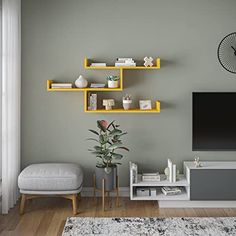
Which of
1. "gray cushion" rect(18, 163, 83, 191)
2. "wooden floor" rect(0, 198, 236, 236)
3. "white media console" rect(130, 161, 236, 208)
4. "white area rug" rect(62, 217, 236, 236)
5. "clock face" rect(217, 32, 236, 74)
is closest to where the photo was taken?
"white area rug" rect(62, 217, 236, 236)

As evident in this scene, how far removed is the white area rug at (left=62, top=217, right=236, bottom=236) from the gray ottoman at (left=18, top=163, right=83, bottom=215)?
1.05 feet

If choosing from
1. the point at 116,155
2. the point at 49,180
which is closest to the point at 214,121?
the point at 116,155

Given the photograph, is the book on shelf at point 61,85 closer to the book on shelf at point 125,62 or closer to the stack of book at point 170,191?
the book on shelf at point 125,62

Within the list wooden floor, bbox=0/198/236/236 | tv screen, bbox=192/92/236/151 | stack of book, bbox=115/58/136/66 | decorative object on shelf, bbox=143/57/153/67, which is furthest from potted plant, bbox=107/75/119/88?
wooden floor, bbox=0/198/236/236

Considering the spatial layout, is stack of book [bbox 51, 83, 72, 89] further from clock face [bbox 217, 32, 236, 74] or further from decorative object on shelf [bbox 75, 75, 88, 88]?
clock face [bbox 217, 32, 236, 74]

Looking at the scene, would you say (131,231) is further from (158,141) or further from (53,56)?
(53,56)

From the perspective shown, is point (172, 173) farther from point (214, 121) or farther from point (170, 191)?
point (214, 121)

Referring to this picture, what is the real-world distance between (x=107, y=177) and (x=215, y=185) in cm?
121

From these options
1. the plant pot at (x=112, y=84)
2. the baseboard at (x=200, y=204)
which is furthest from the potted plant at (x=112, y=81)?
the baseboard at (x=200, y=204)

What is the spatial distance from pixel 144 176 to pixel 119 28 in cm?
179

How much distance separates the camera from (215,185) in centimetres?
450

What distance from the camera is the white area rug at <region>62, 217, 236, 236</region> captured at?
3801 mm

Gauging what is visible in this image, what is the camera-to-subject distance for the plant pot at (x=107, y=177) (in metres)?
4.55

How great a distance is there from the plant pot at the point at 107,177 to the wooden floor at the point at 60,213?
0.25m
